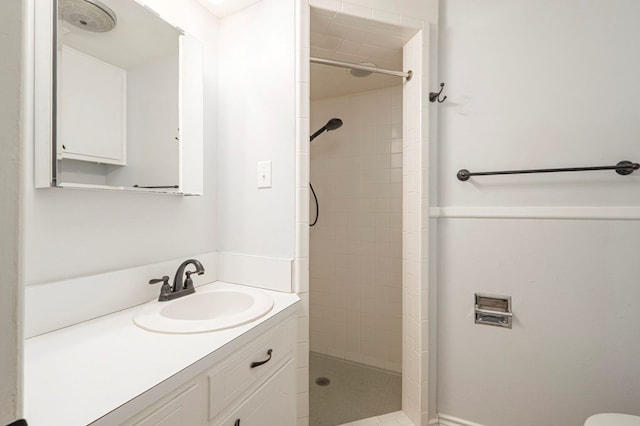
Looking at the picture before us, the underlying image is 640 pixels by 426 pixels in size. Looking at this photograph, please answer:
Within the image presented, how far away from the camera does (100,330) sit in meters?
0.82

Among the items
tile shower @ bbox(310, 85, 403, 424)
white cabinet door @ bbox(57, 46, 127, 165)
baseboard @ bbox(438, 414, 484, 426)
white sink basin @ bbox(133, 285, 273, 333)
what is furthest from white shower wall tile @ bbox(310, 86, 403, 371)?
white cabinet door @ bbox(57, 46, 127, 165)

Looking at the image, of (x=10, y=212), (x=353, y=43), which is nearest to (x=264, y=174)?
(x=353, y=43)

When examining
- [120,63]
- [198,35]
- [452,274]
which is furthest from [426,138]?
[120,63]

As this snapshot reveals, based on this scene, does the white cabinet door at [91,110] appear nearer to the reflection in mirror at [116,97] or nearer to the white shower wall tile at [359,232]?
the reflection in mirror at [116,97]

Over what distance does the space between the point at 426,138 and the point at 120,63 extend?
1339 mm

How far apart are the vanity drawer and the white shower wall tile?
1.18 m

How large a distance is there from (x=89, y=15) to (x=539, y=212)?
196 centimetres

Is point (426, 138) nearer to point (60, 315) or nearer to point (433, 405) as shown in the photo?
point (433, 405)

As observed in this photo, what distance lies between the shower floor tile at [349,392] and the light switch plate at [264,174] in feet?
4.40

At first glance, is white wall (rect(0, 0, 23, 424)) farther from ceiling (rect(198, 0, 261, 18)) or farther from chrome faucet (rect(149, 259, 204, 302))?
ceiling (rect(198, 0, 261, 18))

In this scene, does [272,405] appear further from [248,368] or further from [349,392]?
[349,392]

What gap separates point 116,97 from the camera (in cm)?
100

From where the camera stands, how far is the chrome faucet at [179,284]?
106 centimetres

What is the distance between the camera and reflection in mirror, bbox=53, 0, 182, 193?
86 cm
